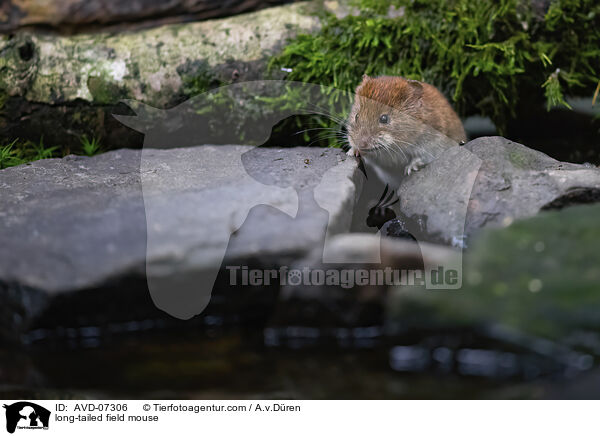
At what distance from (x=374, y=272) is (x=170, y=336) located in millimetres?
1002

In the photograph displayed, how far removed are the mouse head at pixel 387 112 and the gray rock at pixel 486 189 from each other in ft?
1.44

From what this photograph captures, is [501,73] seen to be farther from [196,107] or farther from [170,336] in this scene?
[170,336]

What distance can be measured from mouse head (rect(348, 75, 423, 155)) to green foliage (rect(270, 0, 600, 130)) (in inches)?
27.2

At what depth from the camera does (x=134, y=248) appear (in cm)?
275

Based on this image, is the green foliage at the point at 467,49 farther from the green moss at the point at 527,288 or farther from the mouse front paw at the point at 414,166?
the green moss at the point at 527,288

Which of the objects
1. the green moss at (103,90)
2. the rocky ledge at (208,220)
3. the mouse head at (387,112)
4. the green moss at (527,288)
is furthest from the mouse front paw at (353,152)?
the green moss at (103,90)

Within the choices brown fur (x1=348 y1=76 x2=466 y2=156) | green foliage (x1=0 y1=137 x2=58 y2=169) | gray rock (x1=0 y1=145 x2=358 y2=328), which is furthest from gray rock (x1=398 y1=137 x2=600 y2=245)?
green foliage (x1=0 y1=137 x2=58 y2=169)

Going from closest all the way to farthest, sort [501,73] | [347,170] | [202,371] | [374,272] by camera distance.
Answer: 1. [202,371]
2. [374,272]
3. [347,170]
4. [501,73]

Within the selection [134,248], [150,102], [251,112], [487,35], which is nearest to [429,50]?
[487,35]

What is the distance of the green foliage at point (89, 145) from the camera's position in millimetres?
5165

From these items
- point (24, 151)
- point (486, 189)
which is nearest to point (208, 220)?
point (486, 189)

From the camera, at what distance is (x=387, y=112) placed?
14.7 ft
